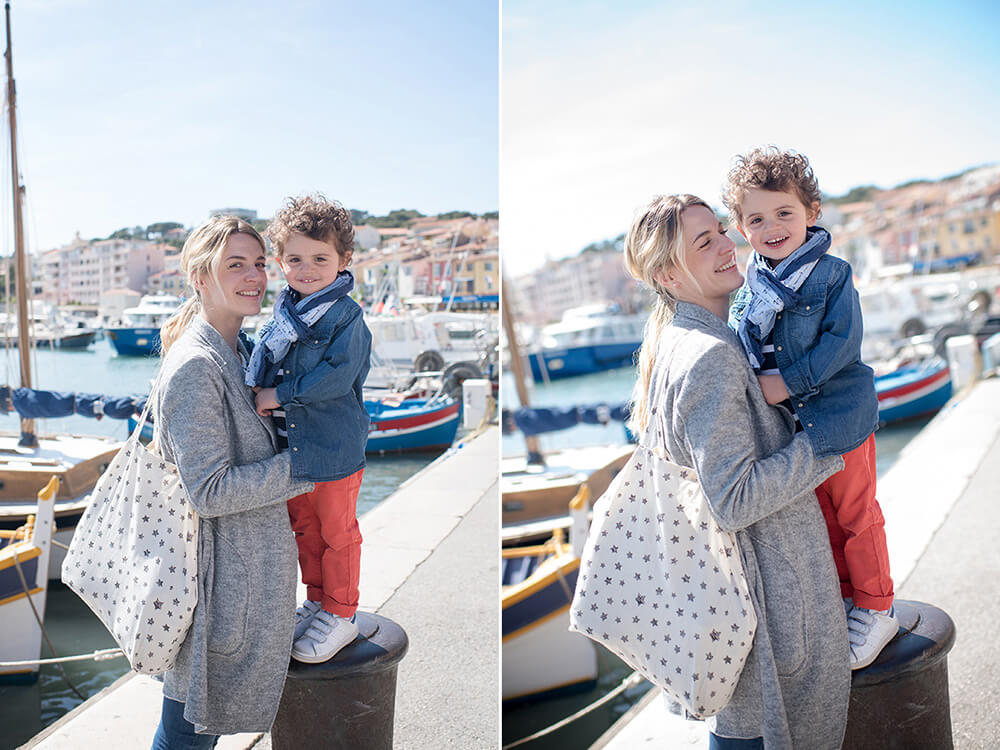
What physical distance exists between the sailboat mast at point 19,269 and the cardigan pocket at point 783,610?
238 cm

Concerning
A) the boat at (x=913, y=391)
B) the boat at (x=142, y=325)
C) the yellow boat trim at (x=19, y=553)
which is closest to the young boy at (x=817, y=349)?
the boat at (x=142, y=325)

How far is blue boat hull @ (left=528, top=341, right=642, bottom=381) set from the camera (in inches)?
1223

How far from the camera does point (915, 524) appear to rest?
3688mm

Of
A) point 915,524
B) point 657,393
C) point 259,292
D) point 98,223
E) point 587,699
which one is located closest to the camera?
point 657,393

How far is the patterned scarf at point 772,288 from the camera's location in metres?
1.24

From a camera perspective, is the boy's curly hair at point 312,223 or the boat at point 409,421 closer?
the boy's curly hair at point 312,223

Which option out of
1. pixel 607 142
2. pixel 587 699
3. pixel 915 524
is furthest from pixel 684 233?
pixel 607 142

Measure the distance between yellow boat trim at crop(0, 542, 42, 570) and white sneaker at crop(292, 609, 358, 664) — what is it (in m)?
1.52

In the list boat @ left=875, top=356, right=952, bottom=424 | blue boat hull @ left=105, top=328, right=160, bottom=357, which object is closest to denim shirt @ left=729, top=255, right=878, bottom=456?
blue boat hull @ left=105, top=328, right=160, bottom=357

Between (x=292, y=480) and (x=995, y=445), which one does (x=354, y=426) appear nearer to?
(x=292, y=480)

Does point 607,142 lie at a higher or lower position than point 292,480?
higher

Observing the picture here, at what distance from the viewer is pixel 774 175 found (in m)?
1.27

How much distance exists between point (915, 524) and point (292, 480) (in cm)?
326

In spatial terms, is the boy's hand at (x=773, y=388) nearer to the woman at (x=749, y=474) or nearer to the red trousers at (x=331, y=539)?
the woman at (x=749, y=474)
